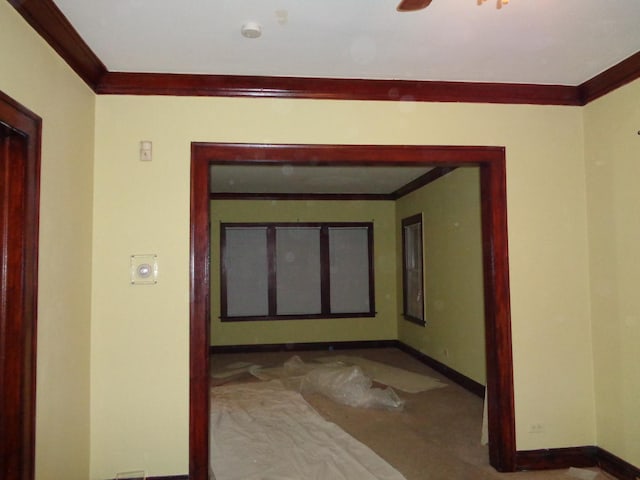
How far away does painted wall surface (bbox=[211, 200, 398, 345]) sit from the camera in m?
7.03

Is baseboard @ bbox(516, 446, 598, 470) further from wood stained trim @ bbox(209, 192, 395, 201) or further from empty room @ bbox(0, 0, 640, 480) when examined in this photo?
wood stained trim @ bbox(209, 192, 395, 201)

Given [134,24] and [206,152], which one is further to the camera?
[206,152]

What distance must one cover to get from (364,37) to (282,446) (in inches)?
110

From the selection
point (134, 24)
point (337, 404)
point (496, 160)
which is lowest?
point (337, 404)

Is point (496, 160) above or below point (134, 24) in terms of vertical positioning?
below

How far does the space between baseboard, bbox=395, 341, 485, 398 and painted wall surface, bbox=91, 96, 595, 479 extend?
5.52 feet

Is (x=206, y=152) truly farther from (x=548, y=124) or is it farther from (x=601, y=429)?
(x=601, y=429)

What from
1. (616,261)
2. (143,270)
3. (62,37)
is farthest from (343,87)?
(616,261)

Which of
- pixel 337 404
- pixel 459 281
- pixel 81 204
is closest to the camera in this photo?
pixel 81 204

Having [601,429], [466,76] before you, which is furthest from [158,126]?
[601,429]

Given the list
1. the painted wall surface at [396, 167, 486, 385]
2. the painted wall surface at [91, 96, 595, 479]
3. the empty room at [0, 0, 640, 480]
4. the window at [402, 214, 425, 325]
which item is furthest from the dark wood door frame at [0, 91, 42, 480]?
the window at [402, 214, 425, 325]

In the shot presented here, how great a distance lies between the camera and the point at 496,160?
2.97 metres

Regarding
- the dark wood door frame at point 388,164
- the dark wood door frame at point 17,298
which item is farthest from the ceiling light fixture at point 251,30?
the dark wood door frame at point 17,298

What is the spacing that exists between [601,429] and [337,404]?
222 centimetres
